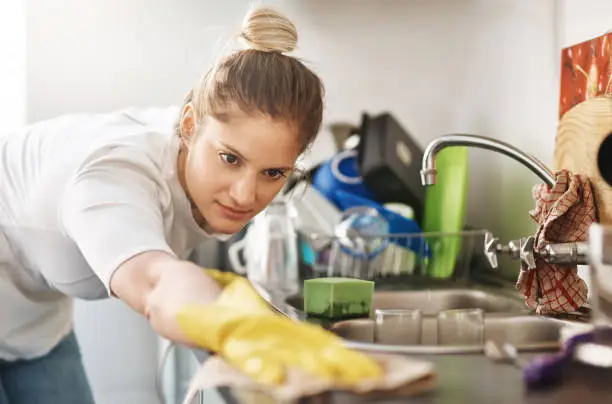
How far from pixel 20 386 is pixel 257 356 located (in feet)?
2.58

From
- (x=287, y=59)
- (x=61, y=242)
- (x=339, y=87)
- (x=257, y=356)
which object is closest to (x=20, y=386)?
(x=61, y=242)

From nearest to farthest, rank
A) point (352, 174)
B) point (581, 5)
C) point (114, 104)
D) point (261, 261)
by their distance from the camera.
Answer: point (581, 5) → point (261, 261) → point (352, 174) → point (114, 104)

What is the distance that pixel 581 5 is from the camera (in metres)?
1.18

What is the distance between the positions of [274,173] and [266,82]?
114 millimetres

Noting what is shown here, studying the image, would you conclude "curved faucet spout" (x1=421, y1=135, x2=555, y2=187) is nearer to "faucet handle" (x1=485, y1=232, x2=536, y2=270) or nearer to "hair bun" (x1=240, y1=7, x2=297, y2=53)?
"faucet handle" (x1=485, y1=232, x2=536, y2=270)

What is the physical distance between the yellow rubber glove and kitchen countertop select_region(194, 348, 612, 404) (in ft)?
0.08

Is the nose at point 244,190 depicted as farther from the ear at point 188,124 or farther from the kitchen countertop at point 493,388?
the kitchen countertop at point 493,388

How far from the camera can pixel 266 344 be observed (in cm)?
63

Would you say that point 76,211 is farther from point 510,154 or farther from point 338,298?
point 510,154

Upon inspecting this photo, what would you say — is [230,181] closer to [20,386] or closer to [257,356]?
[257,356]

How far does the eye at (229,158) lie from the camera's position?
3.25 feet

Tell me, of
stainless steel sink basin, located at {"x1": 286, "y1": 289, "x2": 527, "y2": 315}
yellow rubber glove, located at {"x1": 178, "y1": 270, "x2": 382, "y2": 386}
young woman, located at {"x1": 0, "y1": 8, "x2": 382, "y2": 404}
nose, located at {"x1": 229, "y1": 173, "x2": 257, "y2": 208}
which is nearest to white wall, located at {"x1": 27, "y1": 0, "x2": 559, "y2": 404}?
stainless steel sink basin, located at {"x1": 286, "y1": 289, "x2": 527, "y2": 315}

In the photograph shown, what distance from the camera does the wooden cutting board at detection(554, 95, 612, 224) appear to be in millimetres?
965

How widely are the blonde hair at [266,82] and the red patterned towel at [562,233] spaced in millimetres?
304
